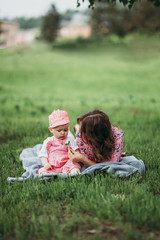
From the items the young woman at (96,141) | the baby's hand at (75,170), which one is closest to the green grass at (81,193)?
the baby's hand at (75,170)

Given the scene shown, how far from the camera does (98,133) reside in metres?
4.00

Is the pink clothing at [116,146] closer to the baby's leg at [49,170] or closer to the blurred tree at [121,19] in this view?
the baby's leg at [49,170]

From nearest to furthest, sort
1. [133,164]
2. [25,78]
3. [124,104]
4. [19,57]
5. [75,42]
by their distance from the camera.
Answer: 1. [133,164]
2. [124,104]
3. [25,78]
4. [19,57]
5. [75,42]

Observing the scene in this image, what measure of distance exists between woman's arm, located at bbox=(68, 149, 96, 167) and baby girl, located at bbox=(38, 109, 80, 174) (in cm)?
10

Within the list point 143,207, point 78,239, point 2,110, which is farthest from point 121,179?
point 2,110

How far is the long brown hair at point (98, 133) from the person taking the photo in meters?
3.94

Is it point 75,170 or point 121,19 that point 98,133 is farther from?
point 121,19

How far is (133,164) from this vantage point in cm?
418

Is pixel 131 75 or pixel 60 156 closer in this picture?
pixel 60 156

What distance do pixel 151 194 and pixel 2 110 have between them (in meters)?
7.55

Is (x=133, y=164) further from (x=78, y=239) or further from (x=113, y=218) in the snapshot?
(x=78, y=239)

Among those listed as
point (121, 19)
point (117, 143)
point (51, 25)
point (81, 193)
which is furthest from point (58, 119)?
point (121, 19)

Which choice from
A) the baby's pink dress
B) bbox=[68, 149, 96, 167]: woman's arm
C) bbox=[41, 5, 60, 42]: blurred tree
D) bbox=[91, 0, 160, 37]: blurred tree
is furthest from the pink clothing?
bbox=[41, 5, 60, 42]: blurred tree

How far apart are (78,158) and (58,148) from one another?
45cm
